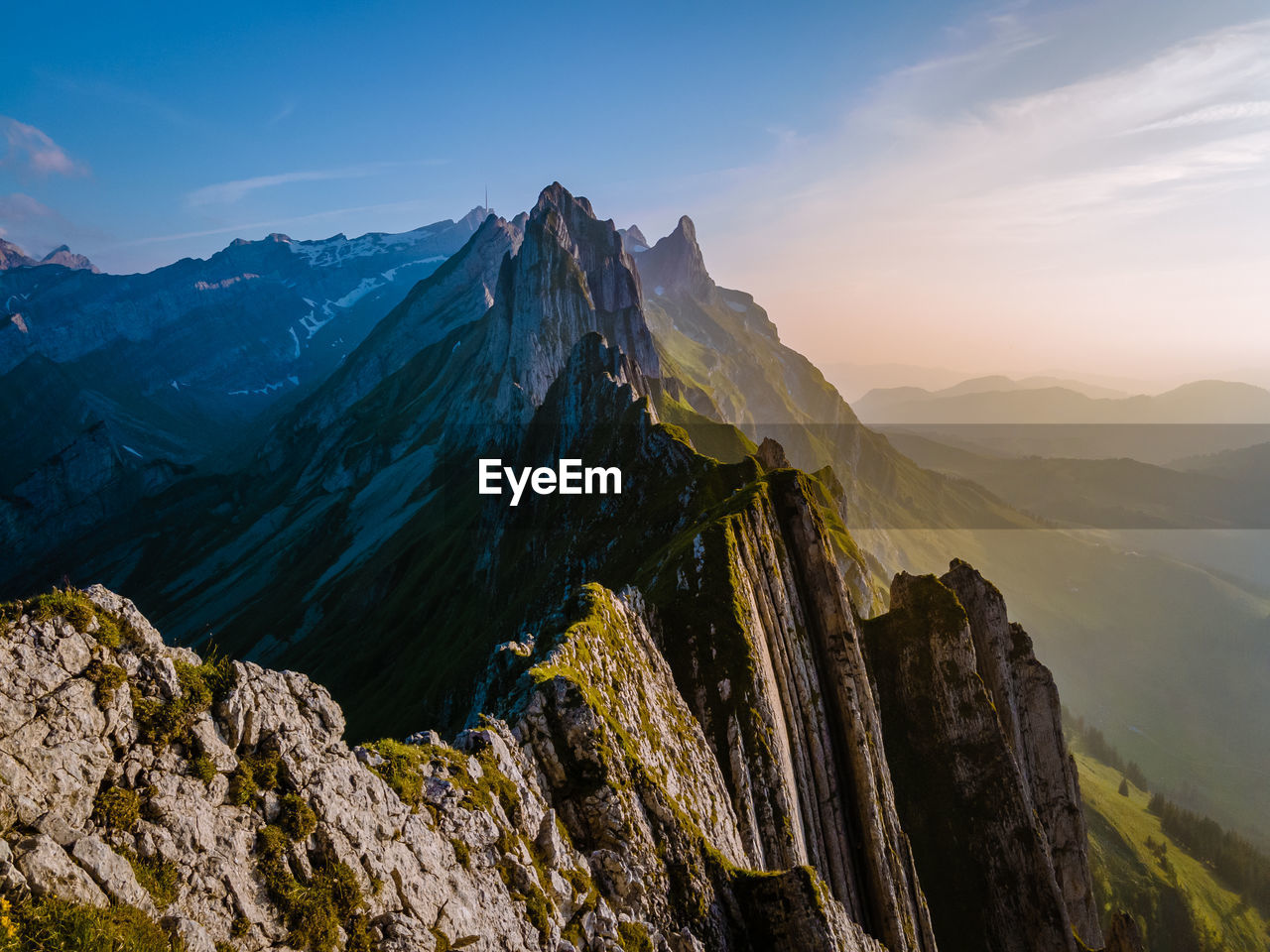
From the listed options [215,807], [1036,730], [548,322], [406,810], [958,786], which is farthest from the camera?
[548,322]

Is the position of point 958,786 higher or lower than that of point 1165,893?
higher

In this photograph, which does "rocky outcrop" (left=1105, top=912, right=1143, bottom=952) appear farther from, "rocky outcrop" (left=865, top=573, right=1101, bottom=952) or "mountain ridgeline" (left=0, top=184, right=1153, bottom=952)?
"rocky outcrop" (left=865, top=573, right=1101, bottom=952)

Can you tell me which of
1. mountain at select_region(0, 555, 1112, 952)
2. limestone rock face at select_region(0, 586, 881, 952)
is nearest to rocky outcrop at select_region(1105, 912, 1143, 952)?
mountain at select_region(0, 555, 1112, 952)

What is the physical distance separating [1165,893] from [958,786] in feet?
573

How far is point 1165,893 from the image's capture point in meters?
170

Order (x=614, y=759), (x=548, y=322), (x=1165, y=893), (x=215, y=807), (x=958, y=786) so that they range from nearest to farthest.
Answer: (x=215, y=807) < (x=614, y=759) < (x=958, y=786) < (x=1165, y=893) < (x=548, y=322)

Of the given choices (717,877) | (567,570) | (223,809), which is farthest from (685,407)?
(223,809)

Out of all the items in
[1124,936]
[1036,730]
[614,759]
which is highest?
[614,759]

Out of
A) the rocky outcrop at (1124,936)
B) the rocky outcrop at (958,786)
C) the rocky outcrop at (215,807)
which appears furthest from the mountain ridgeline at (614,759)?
the rocky outcrop at (1124,936)

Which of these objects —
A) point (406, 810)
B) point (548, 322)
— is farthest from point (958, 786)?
point (548, 322)

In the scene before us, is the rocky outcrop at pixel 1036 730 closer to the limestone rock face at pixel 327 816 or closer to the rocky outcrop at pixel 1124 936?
the rocky outcrop at pixel 1124 936

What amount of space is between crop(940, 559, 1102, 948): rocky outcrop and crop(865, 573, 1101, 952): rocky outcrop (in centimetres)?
51

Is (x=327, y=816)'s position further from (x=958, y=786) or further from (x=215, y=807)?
(x=958, y=786)

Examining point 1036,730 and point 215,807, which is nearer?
point 215,807
